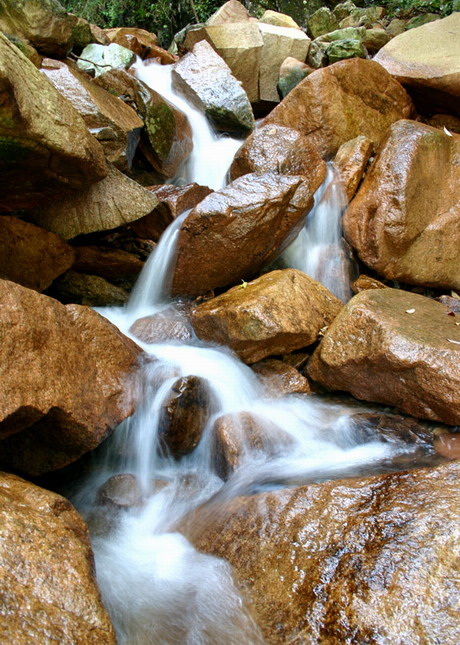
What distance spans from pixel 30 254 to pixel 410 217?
4.62 meters

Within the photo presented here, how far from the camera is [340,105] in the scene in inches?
275

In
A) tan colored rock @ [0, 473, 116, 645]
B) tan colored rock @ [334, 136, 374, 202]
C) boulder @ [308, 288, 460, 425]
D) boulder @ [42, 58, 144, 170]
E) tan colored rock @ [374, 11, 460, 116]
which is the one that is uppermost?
boulder @ [42, 58, 144, 170]

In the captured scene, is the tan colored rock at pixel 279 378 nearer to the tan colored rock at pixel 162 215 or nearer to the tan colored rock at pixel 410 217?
the tan colored rock at pixel 410 217

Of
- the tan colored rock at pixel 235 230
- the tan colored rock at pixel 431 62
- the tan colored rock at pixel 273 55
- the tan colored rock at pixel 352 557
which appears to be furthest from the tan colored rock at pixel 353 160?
the tan colored rock at pixel 273 55

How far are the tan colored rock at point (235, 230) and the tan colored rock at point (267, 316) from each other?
490 mm

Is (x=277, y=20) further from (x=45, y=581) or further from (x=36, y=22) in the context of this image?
(x=45, y=581)

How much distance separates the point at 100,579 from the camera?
8.66 feet

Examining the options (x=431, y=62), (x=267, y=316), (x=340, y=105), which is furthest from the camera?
(x=431, y=62)

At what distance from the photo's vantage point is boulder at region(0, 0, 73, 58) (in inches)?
266

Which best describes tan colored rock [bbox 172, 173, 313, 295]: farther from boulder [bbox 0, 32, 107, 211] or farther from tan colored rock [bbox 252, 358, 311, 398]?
tan colored rock [bbox 252, 358, 311, 398]

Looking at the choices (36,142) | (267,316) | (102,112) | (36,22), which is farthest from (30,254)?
(36,22)

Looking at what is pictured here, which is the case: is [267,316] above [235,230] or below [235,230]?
below

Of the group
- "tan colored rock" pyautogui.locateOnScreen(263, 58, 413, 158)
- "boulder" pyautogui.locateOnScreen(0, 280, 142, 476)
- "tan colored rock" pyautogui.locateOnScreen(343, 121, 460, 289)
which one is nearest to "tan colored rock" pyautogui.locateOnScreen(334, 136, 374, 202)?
"tan colored rock" pyautogui.locateOnScreen(343, 121, 460, 289)

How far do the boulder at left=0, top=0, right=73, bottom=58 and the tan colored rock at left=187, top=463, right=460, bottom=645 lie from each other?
7.82 m
